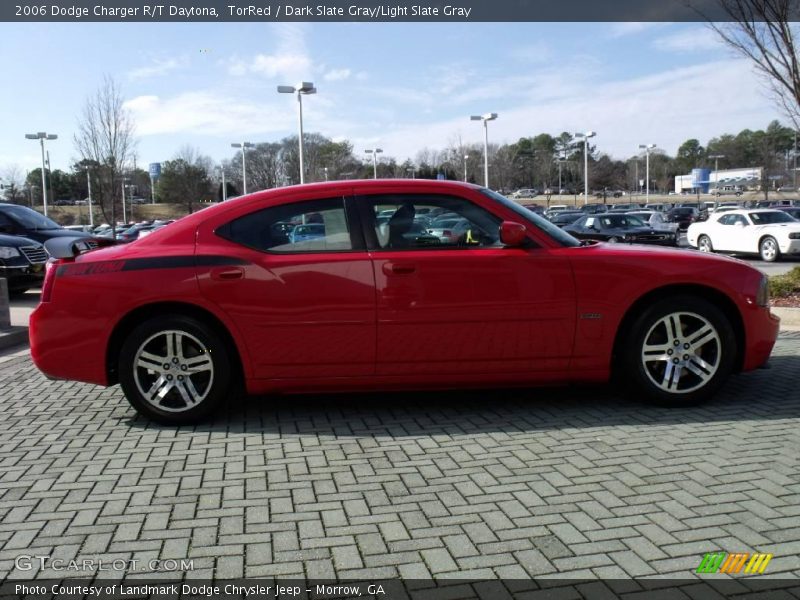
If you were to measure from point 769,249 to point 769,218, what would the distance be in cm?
144

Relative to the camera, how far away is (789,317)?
8.67m

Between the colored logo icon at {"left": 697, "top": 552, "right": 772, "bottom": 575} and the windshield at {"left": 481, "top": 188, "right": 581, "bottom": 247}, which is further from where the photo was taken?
the windshield at {"left": 481, "top": 188, "right": 581, "bottom": 247}

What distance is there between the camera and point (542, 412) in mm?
5168

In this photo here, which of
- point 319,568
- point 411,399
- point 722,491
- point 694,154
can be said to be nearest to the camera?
point 319,568

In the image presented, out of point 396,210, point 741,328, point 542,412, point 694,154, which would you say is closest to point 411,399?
point 542,412

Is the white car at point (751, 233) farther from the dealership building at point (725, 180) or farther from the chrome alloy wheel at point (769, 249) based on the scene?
the dealership building at point (725, 180)

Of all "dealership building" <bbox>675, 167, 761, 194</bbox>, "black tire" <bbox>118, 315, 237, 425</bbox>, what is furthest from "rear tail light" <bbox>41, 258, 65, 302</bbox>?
"dealership building" <bbox>675, 167, 761, 194</bbox>

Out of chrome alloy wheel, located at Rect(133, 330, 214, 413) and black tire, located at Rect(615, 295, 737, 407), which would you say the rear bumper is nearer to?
chrome alloy wheel, located at Rect(133, 330, 214, 413)

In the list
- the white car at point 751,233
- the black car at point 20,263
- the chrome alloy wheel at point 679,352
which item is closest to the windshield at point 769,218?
the white car at point 751,233

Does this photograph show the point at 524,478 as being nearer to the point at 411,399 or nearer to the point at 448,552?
the point at 448,552

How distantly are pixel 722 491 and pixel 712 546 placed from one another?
2.16ft

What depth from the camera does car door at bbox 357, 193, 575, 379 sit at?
4895mm

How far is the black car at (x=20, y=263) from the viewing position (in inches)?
505

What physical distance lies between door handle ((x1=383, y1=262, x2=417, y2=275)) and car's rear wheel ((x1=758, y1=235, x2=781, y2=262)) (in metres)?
19.2
